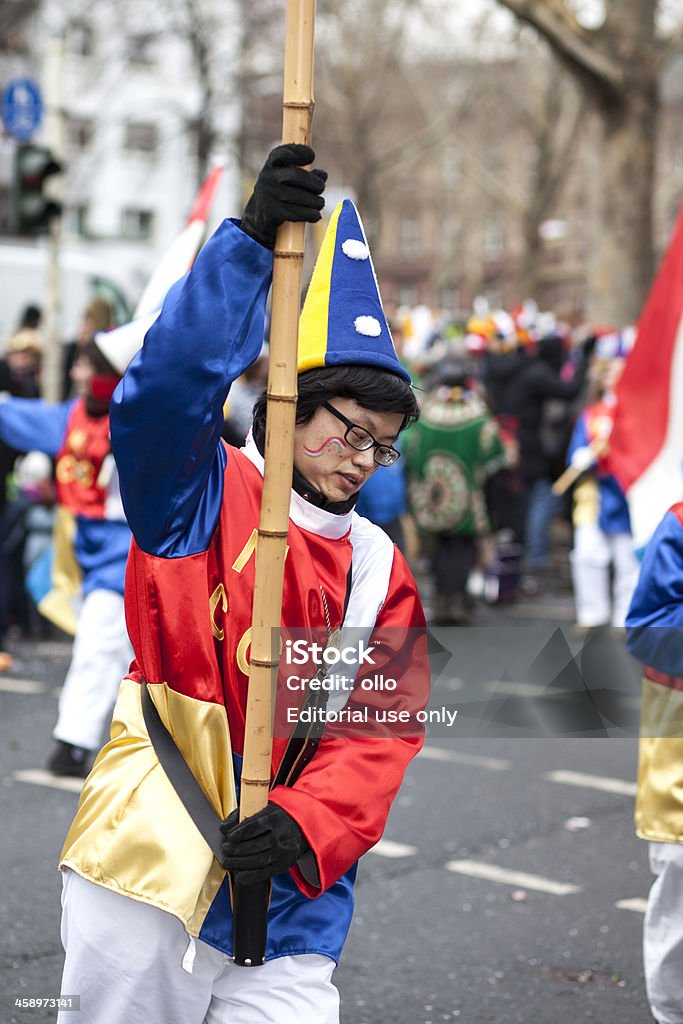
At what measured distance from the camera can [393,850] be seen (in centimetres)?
582

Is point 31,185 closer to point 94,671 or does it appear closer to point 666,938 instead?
point 94,671

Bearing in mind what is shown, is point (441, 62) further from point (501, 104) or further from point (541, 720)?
point (541, 720)

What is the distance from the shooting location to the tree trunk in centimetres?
1384

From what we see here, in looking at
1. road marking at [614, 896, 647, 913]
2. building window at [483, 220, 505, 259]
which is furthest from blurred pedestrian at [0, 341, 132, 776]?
building window at [483, 220, 505, 259]

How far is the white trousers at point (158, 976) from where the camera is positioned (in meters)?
2.67

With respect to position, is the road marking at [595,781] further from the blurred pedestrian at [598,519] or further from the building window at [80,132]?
the building window at [80,132]

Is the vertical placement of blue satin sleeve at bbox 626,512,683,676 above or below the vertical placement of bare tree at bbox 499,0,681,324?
below

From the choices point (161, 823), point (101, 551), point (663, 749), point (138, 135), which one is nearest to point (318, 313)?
point (161, 823)

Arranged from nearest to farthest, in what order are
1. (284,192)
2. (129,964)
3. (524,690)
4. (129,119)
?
1. (284,192)
2. (129,964)
3. (524,690)
4. (129,119)

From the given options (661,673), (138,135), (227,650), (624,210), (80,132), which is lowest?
(661,673)

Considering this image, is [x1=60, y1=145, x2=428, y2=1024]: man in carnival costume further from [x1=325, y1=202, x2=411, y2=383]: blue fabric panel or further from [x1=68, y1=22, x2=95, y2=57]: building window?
[x1=68, y1=22, x2=95, y2=57]: building window

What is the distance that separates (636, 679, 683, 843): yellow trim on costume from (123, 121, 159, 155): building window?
1320 inches

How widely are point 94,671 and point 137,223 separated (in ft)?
129

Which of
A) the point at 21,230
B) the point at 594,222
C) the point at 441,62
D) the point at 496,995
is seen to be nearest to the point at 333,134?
the point at 441,62
